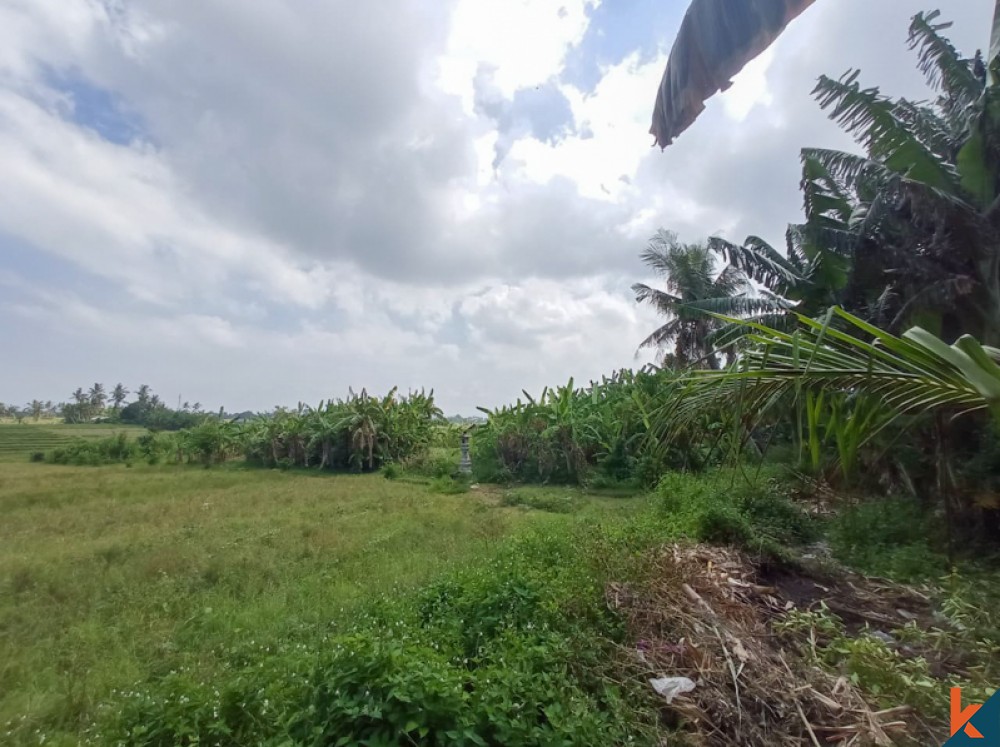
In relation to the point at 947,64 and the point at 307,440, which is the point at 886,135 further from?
the point at 307,440

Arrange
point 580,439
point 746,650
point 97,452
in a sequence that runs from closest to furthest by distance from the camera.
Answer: point 746,650, point 580,439, point 97,452

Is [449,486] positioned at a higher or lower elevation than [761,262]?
lower

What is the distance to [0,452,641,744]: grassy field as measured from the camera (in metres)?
3.10

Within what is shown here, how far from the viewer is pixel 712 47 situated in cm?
351

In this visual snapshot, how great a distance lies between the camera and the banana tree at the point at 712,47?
329 cm

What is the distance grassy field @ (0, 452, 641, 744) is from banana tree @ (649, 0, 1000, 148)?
4223mm

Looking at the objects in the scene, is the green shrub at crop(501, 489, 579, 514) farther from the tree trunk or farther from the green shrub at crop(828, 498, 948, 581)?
the tree trunk

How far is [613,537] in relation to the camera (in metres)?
4.40

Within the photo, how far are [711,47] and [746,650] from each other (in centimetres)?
384

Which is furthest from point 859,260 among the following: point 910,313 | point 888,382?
point 888,382

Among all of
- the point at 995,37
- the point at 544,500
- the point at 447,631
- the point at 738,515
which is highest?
the point at 995,37

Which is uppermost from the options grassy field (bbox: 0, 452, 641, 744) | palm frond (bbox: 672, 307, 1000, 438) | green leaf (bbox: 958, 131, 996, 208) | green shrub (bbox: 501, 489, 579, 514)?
green leaf (bbox: 958, 131, 996, 208)

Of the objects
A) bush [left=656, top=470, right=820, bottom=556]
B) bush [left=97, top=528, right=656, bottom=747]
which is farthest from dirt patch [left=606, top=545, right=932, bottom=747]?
bush [left=656, top=470, right=820, bottom=556]

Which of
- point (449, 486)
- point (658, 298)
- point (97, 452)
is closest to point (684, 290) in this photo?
point (658, 298)
